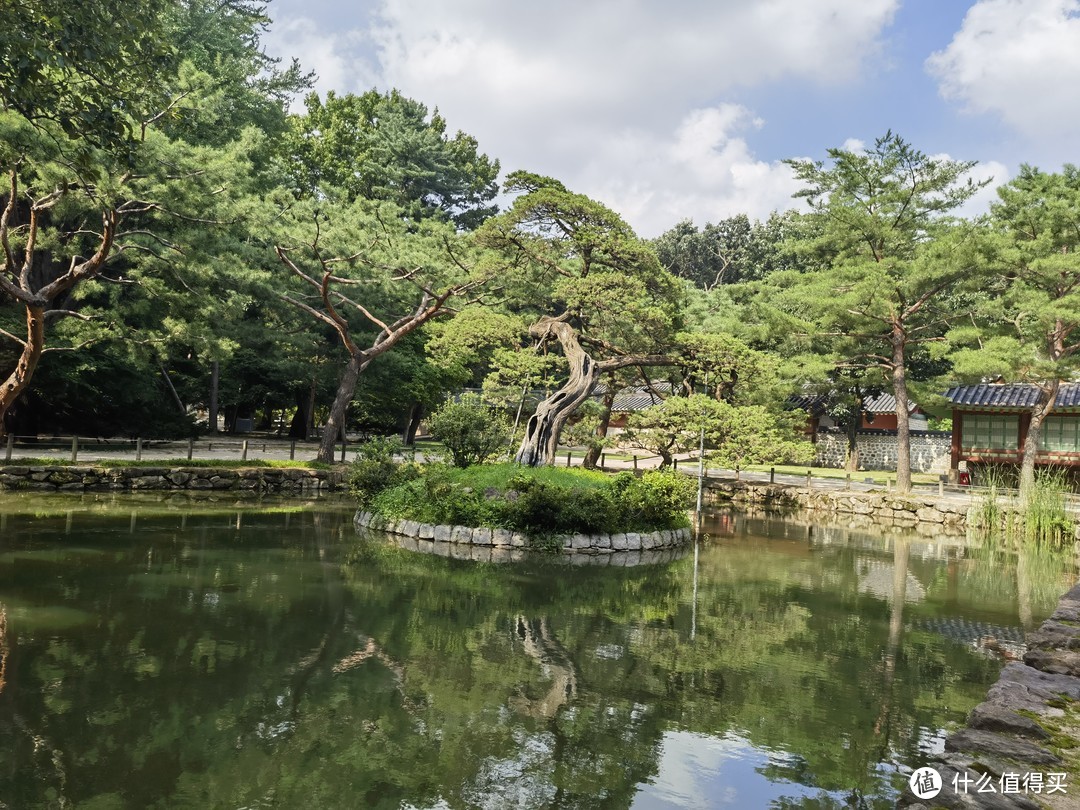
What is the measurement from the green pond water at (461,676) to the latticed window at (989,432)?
1518 centimetres

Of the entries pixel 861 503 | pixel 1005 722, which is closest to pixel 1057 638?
pixel 1005 722

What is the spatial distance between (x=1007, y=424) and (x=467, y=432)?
64.9ft

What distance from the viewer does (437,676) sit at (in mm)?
6633

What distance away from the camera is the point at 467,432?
658 inches

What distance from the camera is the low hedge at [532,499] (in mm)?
13812

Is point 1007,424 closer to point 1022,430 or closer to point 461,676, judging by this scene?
point 1022,430

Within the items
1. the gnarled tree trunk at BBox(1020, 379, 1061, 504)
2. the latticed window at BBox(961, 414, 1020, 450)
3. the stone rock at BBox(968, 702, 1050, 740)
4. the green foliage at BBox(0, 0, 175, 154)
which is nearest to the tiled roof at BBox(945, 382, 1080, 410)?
the latticed window at BBox(961, 414, 1020, 450)

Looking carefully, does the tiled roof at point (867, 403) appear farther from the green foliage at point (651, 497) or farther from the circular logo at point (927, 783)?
the circular logo at point (927, 783)

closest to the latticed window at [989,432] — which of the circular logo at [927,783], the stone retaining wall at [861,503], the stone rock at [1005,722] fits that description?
the stone retaining wall at [861,503]

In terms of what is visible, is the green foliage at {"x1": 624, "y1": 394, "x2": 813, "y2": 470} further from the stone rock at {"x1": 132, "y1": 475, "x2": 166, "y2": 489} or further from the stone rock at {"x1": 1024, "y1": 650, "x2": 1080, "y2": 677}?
the stone rock at {"x1": 1024, "y1": 650, "x2": 1080, "y2": 677}

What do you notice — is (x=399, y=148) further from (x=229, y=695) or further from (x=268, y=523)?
(x=229, y=695)

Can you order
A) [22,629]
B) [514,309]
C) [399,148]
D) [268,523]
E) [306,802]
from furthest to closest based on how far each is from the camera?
[399,148]
[514,309]
[268,523]
[22,629]
[306,802]

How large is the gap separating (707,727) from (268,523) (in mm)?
11268

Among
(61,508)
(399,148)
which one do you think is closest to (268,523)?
(61,508)
